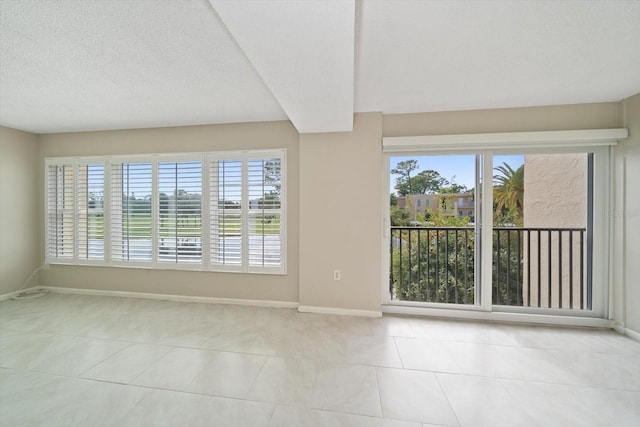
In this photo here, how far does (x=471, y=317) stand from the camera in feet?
8.66

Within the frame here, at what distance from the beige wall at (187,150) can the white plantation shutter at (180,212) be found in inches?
9.3

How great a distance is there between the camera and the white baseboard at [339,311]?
2.72 metres

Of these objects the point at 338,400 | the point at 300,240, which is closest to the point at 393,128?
the point at 300,240

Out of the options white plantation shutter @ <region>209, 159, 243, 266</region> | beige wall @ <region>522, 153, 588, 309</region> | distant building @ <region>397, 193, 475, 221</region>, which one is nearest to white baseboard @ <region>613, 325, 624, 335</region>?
beige wall @ <region>522, 153, 588, 309</region>

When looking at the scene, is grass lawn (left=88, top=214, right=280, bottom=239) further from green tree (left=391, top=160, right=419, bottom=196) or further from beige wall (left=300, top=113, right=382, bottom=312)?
green tree (left=391, top=160, right=419, bottom=196)

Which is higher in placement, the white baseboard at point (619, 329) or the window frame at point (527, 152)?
the window frame at point (527, 152)

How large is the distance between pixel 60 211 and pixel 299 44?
4.45 meters

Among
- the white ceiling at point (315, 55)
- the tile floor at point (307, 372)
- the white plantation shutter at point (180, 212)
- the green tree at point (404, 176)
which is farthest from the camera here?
the white plantation shutter at point (180, 212)

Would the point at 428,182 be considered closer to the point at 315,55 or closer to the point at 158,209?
the point at 315,55

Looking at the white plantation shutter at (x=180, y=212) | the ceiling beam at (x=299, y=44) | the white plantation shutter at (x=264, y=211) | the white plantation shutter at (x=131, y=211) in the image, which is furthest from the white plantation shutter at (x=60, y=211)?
the ceiling beam at (x=299, y=44)

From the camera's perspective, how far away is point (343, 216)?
9.16 feet

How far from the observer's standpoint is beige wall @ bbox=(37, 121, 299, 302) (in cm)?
298

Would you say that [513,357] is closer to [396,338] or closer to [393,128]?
[396,338]

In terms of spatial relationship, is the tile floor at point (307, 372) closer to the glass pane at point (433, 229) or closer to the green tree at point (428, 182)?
the glass pane at point (433, 229)
